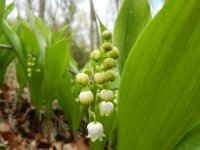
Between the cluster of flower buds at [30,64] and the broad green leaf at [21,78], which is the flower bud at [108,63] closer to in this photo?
the cluster of flower buds at [30,64]

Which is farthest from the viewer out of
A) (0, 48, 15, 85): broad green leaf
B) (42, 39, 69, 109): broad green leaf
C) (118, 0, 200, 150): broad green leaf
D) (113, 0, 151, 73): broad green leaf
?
(0, 48, 15, 85): broad green leaf

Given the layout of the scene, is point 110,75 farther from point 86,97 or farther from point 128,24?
point 128,24

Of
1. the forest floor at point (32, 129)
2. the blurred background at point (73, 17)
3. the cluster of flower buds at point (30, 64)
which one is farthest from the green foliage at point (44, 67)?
the blurred background at point (73, 17)

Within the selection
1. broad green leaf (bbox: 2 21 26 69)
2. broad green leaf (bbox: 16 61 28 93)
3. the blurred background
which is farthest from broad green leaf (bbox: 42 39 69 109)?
the blurred background

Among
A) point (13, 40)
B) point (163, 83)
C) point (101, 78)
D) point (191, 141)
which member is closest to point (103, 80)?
point (101, 78)

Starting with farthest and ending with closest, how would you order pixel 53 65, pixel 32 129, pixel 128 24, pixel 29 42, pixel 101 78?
pixel 32 129 < pixel 29 42 < pixel 53 65 < pixel 128 24 < pixel 101 78

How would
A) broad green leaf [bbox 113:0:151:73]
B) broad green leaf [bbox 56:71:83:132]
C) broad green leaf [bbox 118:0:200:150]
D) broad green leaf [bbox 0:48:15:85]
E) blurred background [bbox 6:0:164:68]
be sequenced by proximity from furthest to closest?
1. blurred background [bbox 6:0:164:68]
2. broad green leaf [bbox 0:48:15:85]
3. broad green leaf [bbox 56:71:83:132]
4. broad green leaf [bbox 113:0:151:73]
5. broad green leaf [bbox 118:0:200:150]

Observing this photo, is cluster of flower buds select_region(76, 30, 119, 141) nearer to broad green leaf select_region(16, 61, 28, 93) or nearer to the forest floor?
the forest floor
